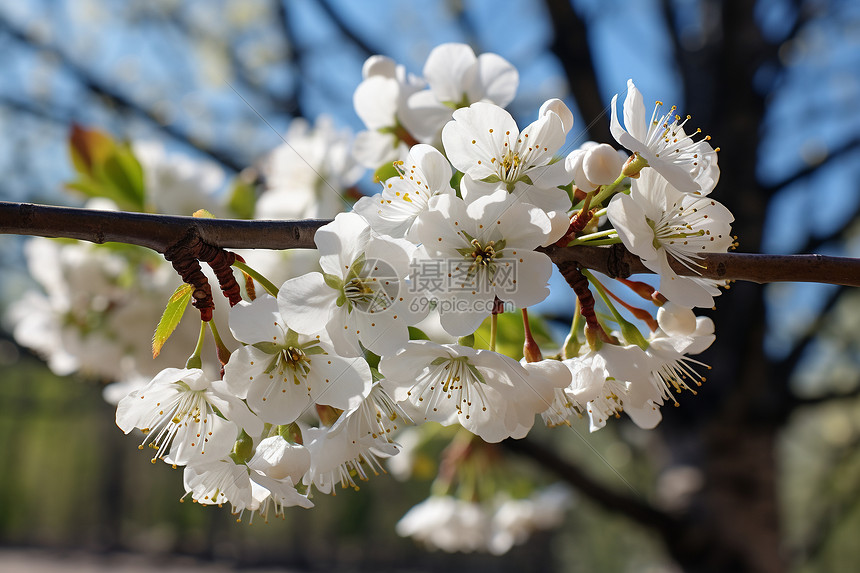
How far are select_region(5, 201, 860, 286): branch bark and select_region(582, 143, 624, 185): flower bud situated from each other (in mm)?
93

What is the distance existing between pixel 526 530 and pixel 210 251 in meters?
2.40

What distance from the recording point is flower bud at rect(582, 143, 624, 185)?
27.6 inches

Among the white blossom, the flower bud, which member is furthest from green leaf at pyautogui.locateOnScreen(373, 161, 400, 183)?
the flower bud

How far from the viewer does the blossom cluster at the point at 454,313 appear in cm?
70

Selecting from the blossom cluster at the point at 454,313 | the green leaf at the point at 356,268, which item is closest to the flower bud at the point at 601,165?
the blossom cluster at the point at 454,313

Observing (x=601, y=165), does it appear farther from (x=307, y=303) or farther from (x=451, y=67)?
(x=451, y=67)

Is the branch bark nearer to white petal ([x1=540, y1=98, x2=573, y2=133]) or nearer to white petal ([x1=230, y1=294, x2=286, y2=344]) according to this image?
white petal ([x1=230, y1=294, x2=286, y2=344])

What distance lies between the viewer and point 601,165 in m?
0.70

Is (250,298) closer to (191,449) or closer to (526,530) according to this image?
(191,449)

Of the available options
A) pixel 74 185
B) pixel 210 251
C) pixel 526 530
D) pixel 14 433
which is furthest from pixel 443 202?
pixel 14 433

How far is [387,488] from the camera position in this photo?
11.8m

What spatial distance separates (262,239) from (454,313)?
0.25 metres

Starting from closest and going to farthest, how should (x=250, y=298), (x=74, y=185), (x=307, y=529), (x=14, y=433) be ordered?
1. (x=250, y=298)
2. (x=74, y=185)
3. (x=307, y=529)
4. (x=14, y=433)

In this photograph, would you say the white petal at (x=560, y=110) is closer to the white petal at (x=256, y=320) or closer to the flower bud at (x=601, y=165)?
the flower bud at (x=601, y=165)
